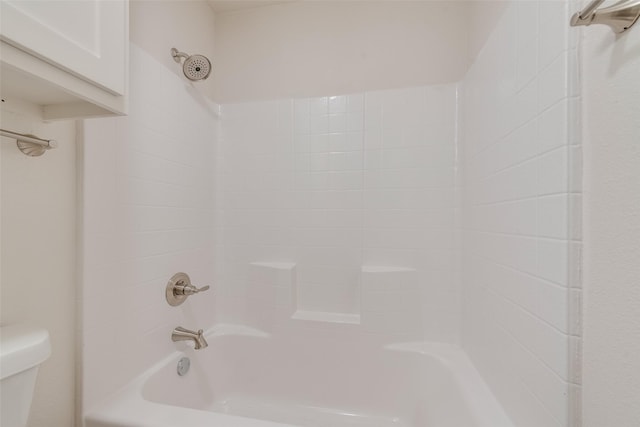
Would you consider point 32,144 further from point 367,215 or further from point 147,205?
point 367,215

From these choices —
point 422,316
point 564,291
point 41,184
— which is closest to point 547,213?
point 564,291

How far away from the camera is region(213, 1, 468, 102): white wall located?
4.84 feet

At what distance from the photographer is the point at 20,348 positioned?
1.99 feet

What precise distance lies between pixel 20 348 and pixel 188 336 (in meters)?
0.77

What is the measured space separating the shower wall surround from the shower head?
0.33m

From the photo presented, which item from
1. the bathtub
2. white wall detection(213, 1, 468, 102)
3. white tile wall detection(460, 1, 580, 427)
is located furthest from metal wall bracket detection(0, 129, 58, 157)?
white tile wall detection(460, 1, 580, 427)

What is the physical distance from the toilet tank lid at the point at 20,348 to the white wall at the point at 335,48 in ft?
4.77

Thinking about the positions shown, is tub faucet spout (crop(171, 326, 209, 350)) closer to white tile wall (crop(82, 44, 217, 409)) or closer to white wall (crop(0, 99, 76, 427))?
white tile wall (crop(82, 44, 217, 409))

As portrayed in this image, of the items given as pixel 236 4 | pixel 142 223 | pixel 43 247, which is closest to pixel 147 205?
pixel 142 223

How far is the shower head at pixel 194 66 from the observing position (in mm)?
1364

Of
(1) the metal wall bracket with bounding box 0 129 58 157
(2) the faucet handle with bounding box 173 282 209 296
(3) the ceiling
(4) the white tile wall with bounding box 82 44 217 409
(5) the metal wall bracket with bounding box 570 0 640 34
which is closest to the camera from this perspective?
(5) the metal wall bracket with bounding box 570 0 640 34

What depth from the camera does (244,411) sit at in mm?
1486

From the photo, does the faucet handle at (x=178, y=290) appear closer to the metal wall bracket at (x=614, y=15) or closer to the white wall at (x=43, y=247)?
the white wall at (x=43, y=247)

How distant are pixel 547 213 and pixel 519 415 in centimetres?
60
